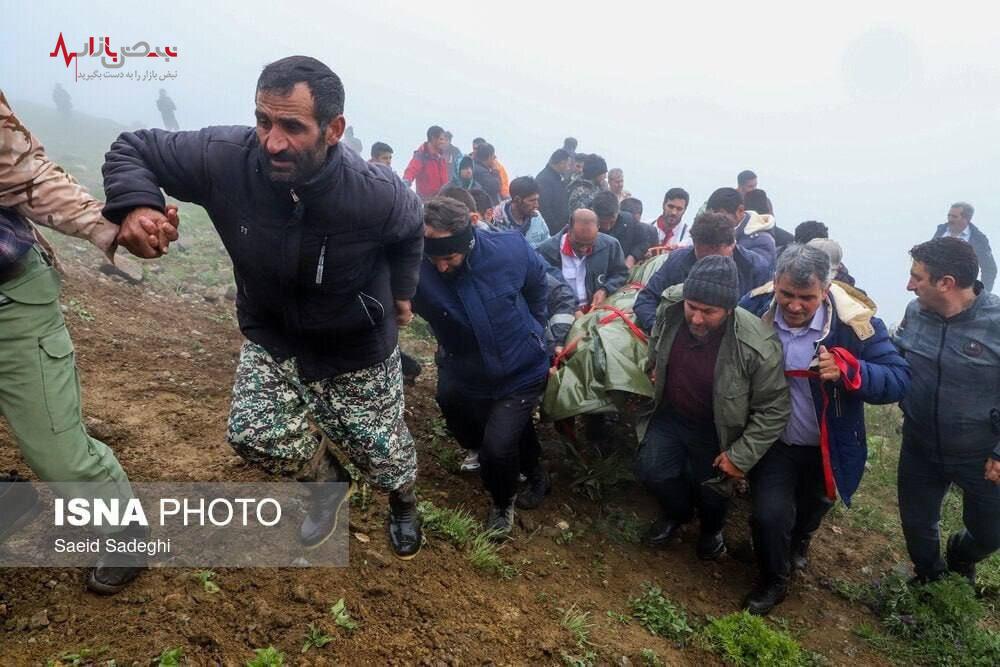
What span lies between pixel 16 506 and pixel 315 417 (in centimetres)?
140

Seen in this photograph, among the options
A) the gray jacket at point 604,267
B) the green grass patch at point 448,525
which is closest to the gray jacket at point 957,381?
the gray jacket at point 604,267

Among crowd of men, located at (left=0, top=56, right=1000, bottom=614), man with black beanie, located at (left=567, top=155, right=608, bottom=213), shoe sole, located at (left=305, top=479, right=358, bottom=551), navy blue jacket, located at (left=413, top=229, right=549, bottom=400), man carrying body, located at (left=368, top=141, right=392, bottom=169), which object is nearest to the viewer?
crowd of men, located at (left=0, top=56, right=1000, bottom=614)

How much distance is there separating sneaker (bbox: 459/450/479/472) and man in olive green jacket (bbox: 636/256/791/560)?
130 cm

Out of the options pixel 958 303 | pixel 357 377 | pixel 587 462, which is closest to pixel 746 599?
pixel 587 462

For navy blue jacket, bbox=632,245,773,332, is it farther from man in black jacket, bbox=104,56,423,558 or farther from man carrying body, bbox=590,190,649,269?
man in black jacket, bbox=104,56,423,558

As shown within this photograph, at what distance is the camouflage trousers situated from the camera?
8.61 ft

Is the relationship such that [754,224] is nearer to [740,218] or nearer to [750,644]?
[740,218]

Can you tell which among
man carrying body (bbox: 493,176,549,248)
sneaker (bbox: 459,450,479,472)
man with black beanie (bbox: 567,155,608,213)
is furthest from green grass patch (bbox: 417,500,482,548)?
man with black beanie (bbox: 567,155,608,213)

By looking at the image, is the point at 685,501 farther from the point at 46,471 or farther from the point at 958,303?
the point at 46,471

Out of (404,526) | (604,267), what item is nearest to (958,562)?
(604,267)

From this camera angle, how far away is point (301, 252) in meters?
2.31

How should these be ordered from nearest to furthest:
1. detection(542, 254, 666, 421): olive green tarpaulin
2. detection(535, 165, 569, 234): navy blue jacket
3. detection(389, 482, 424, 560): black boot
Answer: detection(389, 482, 424, 560): black boot → detection(542, 254, 666, 421): olive green tarpaulin → detection(535, 165, 569, 234): navy blue jacket

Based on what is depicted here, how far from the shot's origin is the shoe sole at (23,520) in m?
2.65

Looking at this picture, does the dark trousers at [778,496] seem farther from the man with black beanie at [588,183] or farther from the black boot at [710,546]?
the man with black beanie at [588,183]
